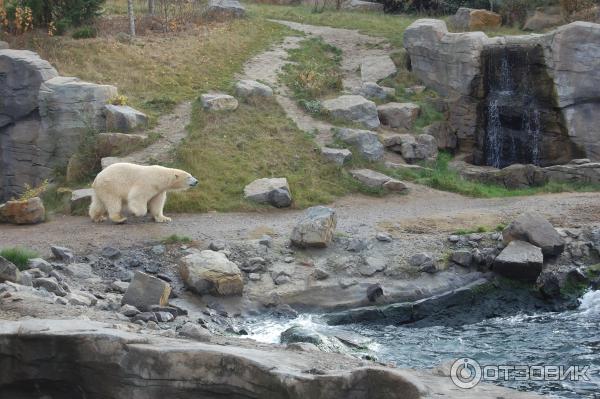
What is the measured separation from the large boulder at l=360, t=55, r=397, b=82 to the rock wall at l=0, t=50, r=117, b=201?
955cm

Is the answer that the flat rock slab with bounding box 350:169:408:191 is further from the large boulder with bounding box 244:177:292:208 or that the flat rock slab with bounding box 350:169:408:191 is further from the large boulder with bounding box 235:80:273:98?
the large boulder with bounding box 235:80:273:98

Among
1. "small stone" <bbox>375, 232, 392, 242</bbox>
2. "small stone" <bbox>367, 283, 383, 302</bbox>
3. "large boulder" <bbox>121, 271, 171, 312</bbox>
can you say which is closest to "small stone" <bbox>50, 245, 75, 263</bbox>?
"large boulder" <bbox>121, 271, 171, 312</bbox>

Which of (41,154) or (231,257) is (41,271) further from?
(41,154)

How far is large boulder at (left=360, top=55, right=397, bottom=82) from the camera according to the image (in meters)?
29.6

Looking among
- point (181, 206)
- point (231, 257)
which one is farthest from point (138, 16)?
point (231, 257)

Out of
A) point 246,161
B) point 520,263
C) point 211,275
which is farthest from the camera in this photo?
point 246,161

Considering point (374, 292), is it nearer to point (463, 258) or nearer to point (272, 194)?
point (463, 258)

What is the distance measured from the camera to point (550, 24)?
33594mm

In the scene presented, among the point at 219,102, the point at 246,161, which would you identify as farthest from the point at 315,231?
the point at 219,102

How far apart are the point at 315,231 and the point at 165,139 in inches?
270

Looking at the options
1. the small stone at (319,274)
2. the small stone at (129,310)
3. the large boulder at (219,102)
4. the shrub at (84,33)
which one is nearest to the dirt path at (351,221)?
the small stone at (319,274)

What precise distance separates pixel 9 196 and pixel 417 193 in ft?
37.2

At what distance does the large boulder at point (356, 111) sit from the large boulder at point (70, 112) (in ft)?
21.4

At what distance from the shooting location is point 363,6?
41.7 m
